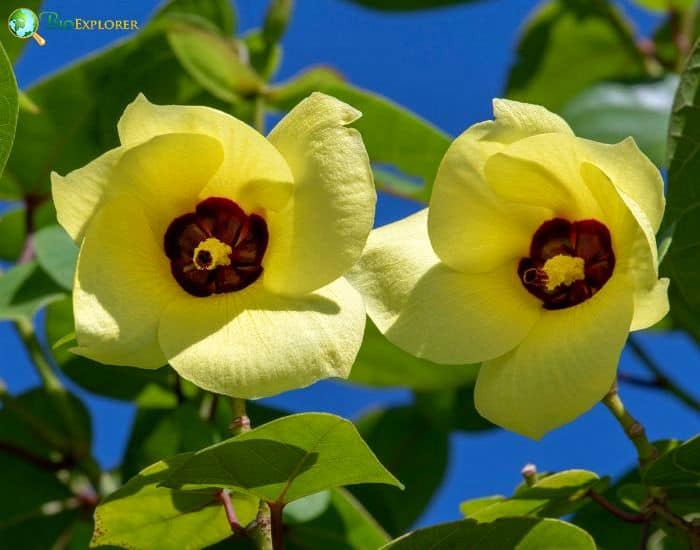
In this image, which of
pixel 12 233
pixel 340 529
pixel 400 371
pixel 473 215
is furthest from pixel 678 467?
pixel 12 233

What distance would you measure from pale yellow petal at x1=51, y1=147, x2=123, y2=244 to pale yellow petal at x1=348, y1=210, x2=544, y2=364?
342mm

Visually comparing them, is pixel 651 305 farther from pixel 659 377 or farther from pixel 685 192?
pixel 659 377

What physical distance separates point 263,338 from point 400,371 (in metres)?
0.84

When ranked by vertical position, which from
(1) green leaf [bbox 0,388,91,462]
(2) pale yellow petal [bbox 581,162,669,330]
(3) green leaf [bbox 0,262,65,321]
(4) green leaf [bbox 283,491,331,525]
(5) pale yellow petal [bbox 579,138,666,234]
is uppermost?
(5) pale yellow petal [bbox 579,138,666,234]

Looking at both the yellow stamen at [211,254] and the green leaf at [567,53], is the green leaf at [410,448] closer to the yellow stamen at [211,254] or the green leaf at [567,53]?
the green leaf at [567,53]

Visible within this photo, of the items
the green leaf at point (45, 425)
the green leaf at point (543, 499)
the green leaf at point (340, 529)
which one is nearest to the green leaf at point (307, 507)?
the green leaf at point (340, 529)

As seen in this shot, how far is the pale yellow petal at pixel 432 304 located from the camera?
5.20 feet

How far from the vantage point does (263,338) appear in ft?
4.88

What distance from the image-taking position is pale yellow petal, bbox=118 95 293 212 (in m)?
1.51

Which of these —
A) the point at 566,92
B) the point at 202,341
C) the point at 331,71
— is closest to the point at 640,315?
the point at 202,341

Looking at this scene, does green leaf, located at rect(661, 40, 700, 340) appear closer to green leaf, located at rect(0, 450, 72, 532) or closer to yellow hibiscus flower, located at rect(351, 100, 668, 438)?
yellow hibiscus flower, located at rect(351, 100, 668, 438)

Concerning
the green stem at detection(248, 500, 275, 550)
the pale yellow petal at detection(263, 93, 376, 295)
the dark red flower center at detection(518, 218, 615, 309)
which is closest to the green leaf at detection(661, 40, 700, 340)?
the dark red flower center at detection(518, 218, 615, 309)

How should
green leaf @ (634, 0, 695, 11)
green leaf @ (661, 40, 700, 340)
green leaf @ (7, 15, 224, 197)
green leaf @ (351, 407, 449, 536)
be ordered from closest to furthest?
green leaf @ (661, 40, 700, 340)
green leaf @ (7, 15, 224, 197)
green leaf @ (351, 407, 449, 536)
green leaf @ (634, 0, 695, 11)

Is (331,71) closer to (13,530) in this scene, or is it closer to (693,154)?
(693,154)
